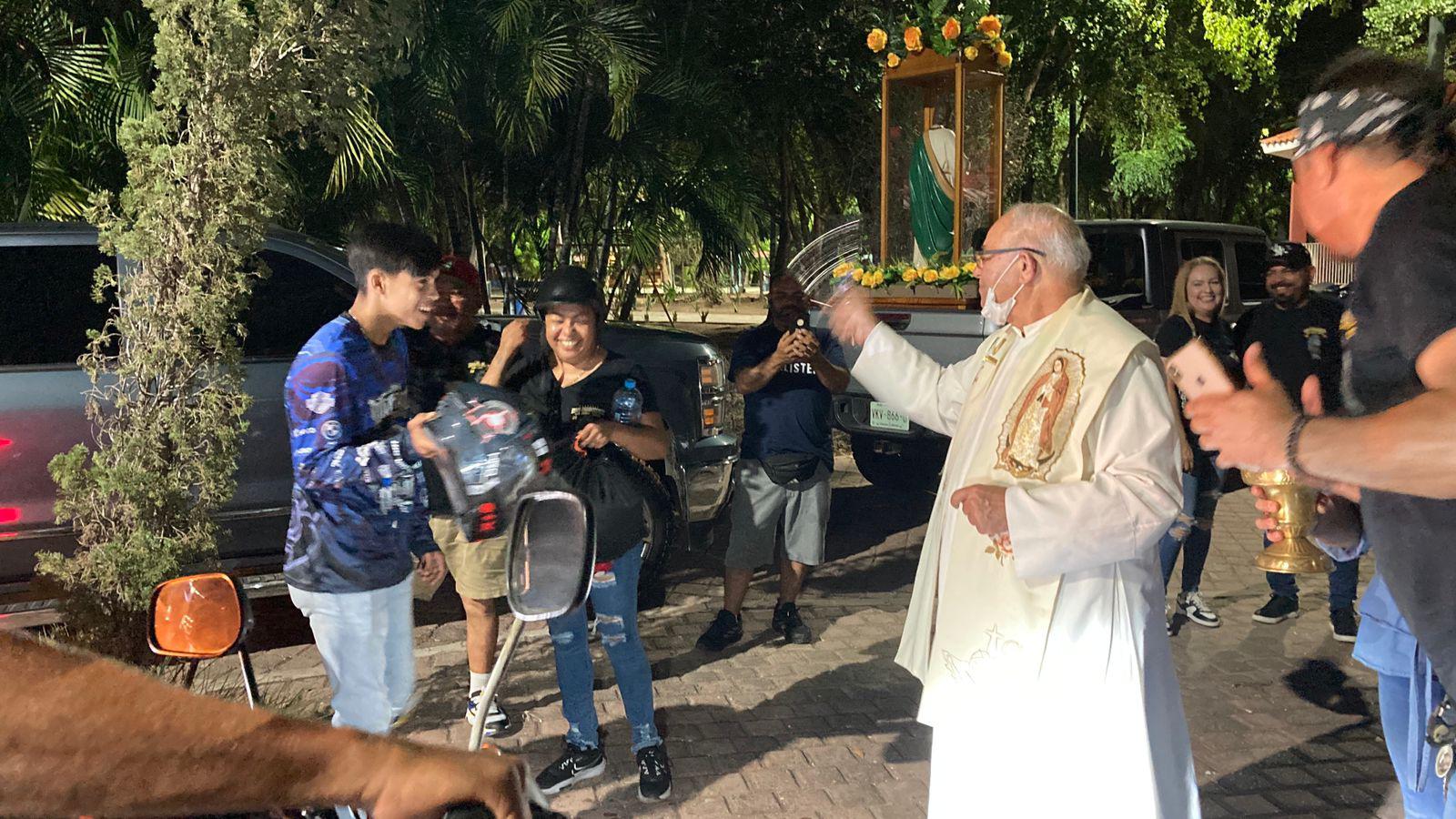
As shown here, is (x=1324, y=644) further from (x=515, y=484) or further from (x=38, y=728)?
(x=38, y=728)

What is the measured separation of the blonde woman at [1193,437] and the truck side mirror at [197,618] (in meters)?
4.87

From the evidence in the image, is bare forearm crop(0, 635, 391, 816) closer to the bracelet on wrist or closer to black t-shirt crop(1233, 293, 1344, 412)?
the bracelet on wrist

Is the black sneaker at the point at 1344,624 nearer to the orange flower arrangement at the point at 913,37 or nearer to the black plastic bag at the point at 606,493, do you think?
the black plastic bag at the point at 606,493

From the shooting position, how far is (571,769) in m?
4.18

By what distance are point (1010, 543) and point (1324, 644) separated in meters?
3.73

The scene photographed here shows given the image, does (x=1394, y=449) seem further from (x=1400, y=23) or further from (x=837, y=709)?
(x=1400, y=23)

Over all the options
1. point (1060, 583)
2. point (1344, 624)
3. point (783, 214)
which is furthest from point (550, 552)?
point (783, 214)

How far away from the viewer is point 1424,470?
1889 mm

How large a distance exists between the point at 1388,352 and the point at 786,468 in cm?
374

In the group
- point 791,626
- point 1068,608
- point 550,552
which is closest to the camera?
point 550,552

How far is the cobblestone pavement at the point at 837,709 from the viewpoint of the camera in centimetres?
415

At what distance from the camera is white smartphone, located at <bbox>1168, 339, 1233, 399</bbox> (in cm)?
222

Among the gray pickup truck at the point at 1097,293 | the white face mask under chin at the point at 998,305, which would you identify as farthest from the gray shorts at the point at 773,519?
the white face mask under chin at the point at 998,305

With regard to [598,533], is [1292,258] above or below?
above
